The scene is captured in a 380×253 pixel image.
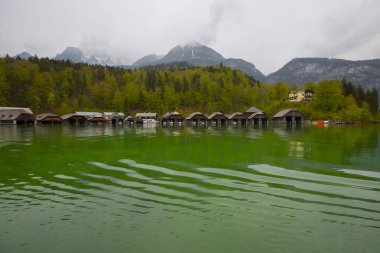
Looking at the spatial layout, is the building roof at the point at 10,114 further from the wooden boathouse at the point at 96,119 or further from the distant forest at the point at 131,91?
the distant forest at the point at 131,91

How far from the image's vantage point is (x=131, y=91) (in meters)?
162

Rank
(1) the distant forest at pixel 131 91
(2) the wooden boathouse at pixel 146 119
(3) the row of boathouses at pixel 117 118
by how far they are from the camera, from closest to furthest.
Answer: (3) the row of boathouses at pixel 117 118 → (2) the wooden boathouse at pixel 146 119 → (1) the distant forest at pixel 131 91

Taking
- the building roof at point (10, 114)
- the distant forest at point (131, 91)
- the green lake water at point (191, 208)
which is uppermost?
the distant forest at point (131, 91)

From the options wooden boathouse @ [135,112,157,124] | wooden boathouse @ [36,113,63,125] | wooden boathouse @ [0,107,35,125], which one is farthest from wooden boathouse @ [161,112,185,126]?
wooden boathouse @ [0,107,35,125]

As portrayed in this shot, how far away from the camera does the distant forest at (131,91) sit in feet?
464

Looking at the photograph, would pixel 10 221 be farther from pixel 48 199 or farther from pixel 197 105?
pixel 197 105

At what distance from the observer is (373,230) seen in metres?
8.21

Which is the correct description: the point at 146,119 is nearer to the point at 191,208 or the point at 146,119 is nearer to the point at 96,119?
the point at 96,119

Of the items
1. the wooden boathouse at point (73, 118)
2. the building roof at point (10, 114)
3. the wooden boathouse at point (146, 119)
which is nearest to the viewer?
the building roof at point (10, 114)

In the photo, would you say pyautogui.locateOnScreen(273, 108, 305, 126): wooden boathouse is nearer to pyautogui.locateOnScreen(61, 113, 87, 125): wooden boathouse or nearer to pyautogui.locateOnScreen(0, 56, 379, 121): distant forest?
pyautogui.locateOnScreen(0, 56, 379, 121): distant forest

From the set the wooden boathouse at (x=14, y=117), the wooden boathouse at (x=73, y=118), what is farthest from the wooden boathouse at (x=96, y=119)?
the wooden boathouse at (x=14, y=117)

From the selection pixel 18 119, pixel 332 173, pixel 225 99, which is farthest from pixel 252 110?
pixel 332 173

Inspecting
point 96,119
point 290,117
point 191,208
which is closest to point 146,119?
point 96,119

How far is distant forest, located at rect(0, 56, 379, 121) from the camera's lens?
142 m
